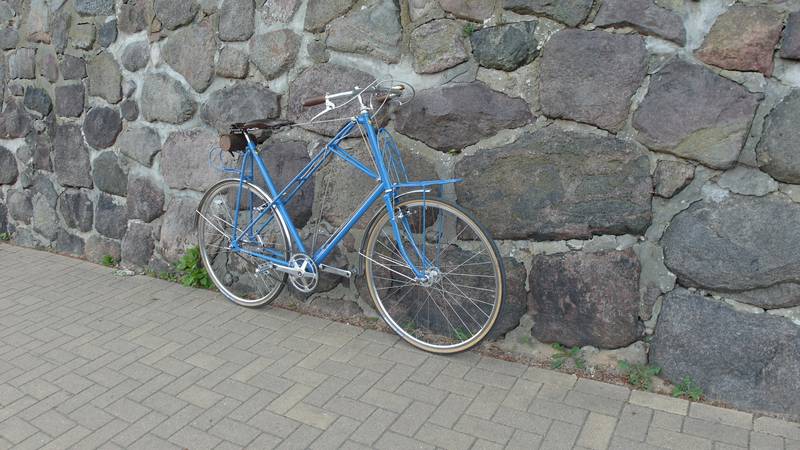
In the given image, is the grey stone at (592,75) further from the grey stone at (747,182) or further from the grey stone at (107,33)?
the grey stone at (107,33)

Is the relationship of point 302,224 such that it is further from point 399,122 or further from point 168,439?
point 168,439

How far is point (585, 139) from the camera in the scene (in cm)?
288

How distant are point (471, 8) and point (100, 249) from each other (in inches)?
136

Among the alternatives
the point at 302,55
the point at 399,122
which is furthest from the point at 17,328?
the point at 399,122

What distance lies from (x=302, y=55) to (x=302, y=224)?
980mm

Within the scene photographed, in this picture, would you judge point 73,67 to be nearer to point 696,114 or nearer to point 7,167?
point 7,167

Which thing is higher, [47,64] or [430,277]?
[47,64]

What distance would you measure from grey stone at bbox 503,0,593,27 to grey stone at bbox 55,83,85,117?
11.3 ft

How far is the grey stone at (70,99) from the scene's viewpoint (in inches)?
188

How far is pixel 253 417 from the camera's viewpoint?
8.82 feet

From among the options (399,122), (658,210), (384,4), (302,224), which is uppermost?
(384,4)

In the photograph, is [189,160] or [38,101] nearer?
[189,160]

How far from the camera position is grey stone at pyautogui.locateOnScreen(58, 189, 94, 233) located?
491 cm

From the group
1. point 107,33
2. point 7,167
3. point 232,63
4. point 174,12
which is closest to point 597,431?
point 232,63
